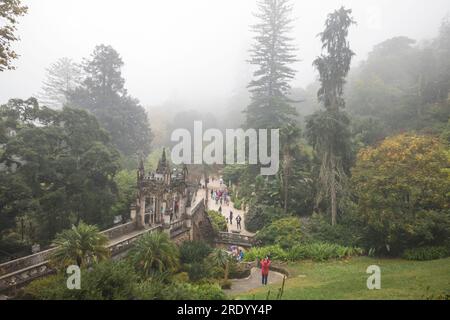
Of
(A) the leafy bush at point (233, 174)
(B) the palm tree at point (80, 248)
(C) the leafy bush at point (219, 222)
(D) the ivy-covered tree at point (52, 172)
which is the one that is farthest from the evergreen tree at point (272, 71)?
(B) the palm tree at point (80, 248)

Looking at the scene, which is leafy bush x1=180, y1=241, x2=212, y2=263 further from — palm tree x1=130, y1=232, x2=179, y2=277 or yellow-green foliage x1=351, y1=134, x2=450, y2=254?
yellow-green foliage x1=351, y1=134, x2=450, y2=254

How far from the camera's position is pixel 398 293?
15.3 metres

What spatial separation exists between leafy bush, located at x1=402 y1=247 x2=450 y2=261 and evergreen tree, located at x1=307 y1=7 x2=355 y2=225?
740 cm

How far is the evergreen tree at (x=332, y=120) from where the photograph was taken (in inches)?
1177

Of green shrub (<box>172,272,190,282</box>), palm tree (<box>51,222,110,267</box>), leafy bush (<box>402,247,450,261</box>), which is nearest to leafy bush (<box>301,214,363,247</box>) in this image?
leafy bush (<box>402,247,450,261</box>)

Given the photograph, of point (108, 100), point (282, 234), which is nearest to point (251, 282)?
point (282, 234)

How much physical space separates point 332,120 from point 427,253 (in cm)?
1201

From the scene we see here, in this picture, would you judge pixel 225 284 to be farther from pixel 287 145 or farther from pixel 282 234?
pixel 287 145

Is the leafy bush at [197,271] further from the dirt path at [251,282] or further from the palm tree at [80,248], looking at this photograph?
the palm tree at [80,248]

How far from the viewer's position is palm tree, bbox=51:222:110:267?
1717 cm

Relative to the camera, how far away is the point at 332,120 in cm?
2980

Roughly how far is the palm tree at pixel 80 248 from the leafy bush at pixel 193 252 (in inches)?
237

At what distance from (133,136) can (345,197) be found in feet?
96.0

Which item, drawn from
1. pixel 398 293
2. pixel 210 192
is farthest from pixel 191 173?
pixel 398 293
